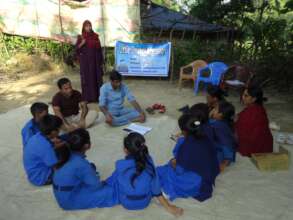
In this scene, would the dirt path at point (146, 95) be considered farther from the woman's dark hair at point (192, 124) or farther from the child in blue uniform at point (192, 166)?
the woman's dark hair at point (192, 124)

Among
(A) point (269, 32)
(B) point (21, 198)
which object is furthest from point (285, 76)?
(B) point (21, 198)

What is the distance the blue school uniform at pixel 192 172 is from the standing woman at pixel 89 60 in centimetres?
307

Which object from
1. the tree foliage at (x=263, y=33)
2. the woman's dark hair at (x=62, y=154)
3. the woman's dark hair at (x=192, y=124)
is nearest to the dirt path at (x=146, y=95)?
the tree foliage at (x=263, y=33)

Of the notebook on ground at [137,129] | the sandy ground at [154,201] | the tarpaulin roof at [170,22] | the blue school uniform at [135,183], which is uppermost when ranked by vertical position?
the tarpaulin roof at [170,22]

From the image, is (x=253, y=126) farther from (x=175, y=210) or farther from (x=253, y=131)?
(x=175, y=210)

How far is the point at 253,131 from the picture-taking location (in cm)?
350

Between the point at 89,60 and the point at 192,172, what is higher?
the point at 89,60

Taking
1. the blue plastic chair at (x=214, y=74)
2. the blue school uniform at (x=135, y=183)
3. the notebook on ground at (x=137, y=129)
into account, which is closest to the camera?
the blue school uniform at (x=135, y=183)

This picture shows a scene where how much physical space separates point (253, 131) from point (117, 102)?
6.40 feet

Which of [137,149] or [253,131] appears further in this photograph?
[253,131]

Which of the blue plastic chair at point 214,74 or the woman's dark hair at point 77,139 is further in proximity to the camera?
the blue plastic chair at point 214,74

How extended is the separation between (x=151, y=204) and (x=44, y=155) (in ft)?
3.30

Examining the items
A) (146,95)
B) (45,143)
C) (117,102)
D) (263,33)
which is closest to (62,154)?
(45,143)

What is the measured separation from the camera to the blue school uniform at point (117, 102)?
4523 millimetres
